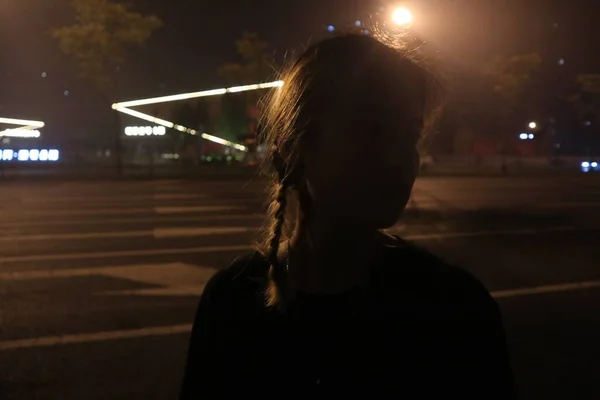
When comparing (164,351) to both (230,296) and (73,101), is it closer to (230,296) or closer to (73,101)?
(230,296)

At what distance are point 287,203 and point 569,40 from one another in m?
61.0

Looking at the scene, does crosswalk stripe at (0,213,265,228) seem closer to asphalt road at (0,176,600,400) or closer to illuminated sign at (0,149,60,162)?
asphalt road at (0,176,600,400)

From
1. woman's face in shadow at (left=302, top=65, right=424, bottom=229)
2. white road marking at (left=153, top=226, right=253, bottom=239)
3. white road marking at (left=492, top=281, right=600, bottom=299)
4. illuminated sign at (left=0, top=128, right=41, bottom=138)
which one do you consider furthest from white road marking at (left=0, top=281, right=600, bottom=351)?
illuminated sign at (left=0, top=128, right=41, bottom=138)

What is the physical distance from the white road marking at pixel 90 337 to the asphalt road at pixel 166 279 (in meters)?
0.01

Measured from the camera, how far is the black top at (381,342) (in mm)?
1395

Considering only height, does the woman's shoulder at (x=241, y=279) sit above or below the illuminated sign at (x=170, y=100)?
below

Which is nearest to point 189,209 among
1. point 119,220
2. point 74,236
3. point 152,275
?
point 119,220

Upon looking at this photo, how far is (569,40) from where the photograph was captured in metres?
57.5

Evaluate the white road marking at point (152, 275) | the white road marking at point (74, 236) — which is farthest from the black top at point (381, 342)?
the white road marking at point (74, 236)

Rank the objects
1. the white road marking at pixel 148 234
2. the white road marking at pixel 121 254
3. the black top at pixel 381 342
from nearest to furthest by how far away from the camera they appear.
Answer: the black top at pixel 381 342, the white road marking at pixel 121 254, the white road marking at pixel 148 234

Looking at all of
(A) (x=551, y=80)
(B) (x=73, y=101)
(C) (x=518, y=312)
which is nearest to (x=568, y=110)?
(A) (x=551, y=80)

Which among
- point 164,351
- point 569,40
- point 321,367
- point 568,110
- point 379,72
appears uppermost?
point 569,40

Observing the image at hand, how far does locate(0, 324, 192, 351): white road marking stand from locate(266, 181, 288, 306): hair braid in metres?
5.40

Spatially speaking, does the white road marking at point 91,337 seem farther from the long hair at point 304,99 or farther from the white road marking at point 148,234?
the white road marking at point 148,234
